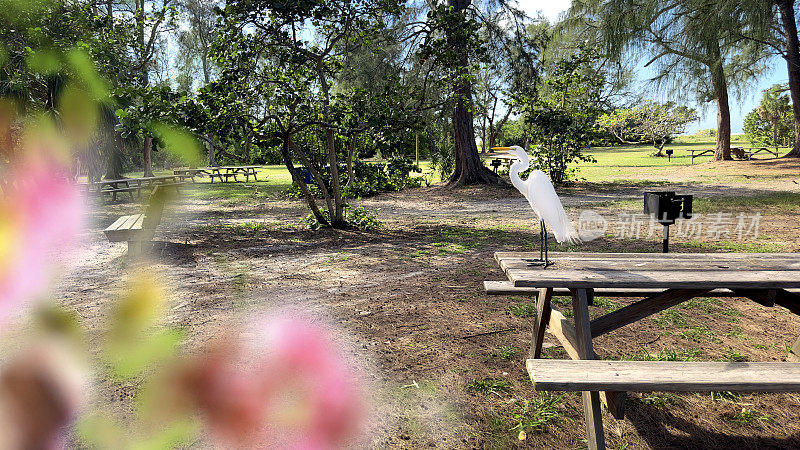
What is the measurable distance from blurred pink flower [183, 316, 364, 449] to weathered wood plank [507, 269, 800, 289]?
112 centimetres

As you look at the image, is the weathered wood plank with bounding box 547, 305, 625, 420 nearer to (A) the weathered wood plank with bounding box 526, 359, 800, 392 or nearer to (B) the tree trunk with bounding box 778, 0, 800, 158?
(A) the weathered wood plank with bounding box 526, 359, 800, 392

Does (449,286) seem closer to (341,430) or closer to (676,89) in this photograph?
(341,430)

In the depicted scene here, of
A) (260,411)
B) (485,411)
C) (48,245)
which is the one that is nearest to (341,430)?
(260,411)

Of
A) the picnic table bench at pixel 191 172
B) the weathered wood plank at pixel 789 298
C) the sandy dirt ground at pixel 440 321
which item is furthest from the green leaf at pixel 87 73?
the weathered wood plank at pixel 789 298

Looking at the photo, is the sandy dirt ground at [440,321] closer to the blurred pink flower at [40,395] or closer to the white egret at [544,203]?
the blurred pink flower at [40,395]

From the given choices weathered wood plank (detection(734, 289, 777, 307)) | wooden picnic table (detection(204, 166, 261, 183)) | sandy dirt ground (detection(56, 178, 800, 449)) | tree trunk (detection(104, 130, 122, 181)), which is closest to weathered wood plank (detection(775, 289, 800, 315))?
weathered wood plank (detection(734, 289, 777, 307))

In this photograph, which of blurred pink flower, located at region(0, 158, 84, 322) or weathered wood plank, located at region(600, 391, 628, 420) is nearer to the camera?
weathered wood plank, located at region(600, 391, 628, 420)

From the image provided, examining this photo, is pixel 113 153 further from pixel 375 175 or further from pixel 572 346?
pixel 572 346

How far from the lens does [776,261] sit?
2.60m

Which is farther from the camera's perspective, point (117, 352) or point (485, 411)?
point (117, 352)

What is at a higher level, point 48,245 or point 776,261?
point 776,261

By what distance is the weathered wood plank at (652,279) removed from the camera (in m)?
2.13

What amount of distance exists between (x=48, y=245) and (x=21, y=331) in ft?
13.7

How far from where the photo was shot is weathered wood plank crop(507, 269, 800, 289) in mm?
2127
